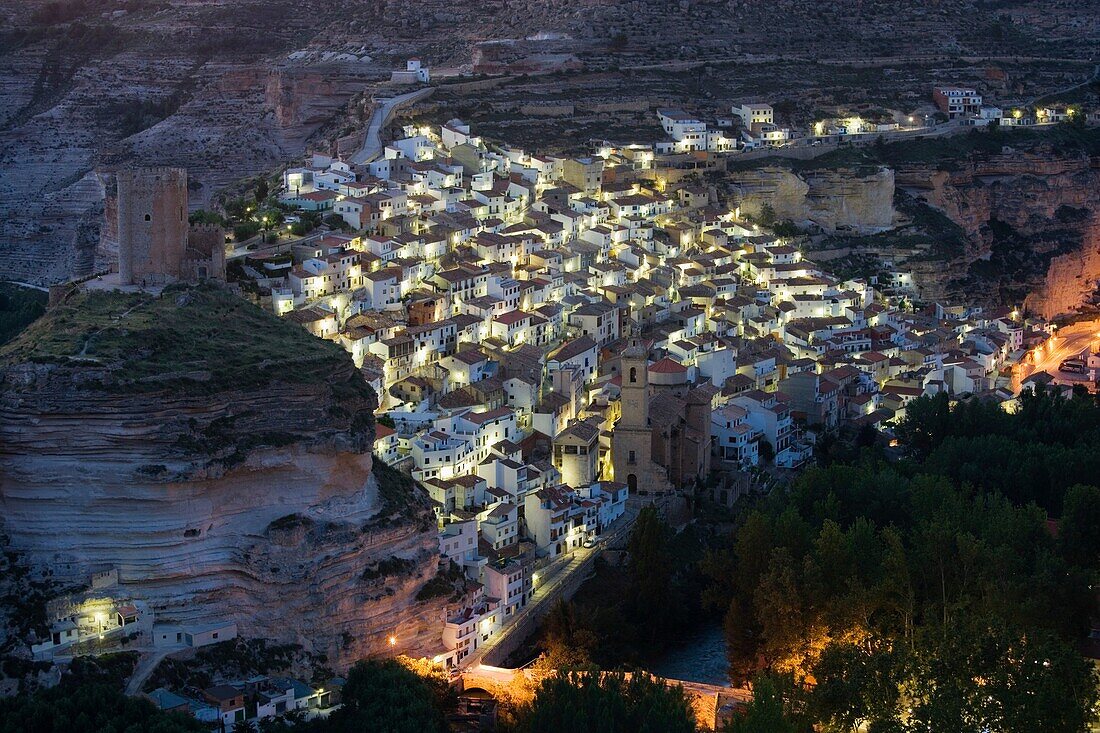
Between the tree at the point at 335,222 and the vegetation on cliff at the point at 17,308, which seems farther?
the vegetation on cliff at the point at 17,308

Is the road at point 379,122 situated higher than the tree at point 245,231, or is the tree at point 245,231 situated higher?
the road at point 379,122

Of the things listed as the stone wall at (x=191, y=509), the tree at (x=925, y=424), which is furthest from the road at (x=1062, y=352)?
the stone wall at (x=191, y=509)

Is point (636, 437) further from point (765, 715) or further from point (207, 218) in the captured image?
point (765, 715)

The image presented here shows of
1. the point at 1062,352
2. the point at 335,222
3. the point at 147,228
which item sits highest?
the point at 147,228

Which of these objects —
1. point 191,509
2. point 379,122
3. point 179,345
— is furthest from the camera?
point 379,122

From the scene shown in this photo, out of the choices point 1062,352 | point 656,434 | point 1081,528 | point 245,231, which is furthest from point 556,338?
point 1062,352

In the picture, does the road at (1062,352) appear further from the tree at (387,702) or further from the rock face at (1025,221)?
the tree at (387,702)
